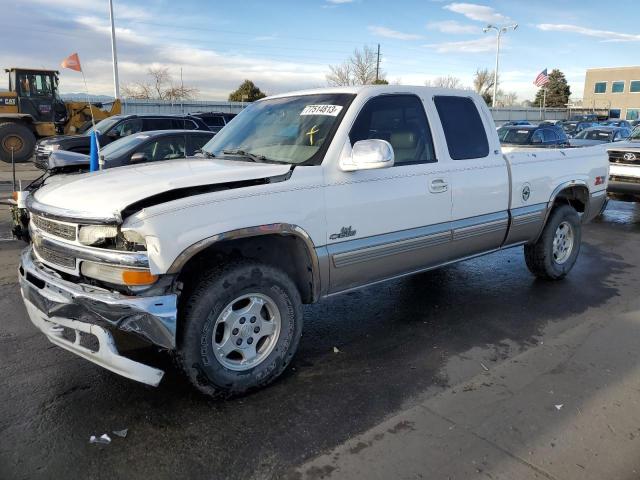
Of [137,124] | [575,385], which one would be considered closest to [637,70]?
[137,124]

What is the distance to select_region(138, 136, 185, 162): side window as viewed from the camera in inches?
347

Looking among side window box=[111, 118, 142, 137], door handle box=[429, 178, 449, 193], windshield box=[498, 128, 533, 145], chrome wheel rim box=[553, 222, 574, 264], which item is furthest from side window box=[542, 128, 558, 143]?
door handle box=[429, 178, 449, 193]

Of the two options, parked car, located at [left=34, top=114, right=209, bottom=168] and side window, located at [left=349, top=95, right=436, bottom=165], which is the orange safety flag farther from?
side window, located at [left=349, top=95, right=436, bottom=165]

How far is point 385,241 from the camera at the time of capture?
4031mm

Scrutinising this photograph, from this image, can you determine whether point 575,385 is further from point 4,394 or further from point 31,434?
point 4,394

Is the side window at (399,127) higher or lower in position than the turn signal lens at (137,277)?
higher

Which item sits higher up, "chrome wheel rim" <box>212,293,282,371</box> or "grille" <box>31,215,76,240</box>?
"grille" <box>31,215,76,240</box>

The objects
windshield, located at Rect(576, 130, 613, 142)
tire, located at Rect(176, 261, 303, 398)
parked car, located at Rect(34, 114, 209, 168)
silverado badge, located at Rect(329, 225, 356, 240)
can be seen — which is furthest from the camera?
windshield, located at Rect(576, 130, 613, 142)

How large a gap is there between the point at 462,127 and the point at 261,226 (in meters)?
2.35

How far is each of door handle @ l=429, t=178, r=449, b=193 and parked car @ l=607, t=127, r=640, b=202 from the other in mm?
6950

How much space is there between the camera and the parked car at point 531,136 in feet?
48.3

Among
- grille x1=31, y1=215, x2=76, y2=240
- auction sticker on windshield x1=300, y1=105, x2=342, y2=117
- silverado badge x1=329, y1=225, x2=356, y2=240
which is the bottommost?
silverado badge x1=329, y1=225, x2=356, y2=240

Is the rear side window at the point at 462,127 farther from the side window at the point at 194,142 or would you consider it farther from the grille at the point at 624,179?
the grille at the point at 624,179

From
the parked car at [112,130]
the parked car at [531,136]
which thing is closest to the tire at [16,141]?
the parked car at [112,130]
